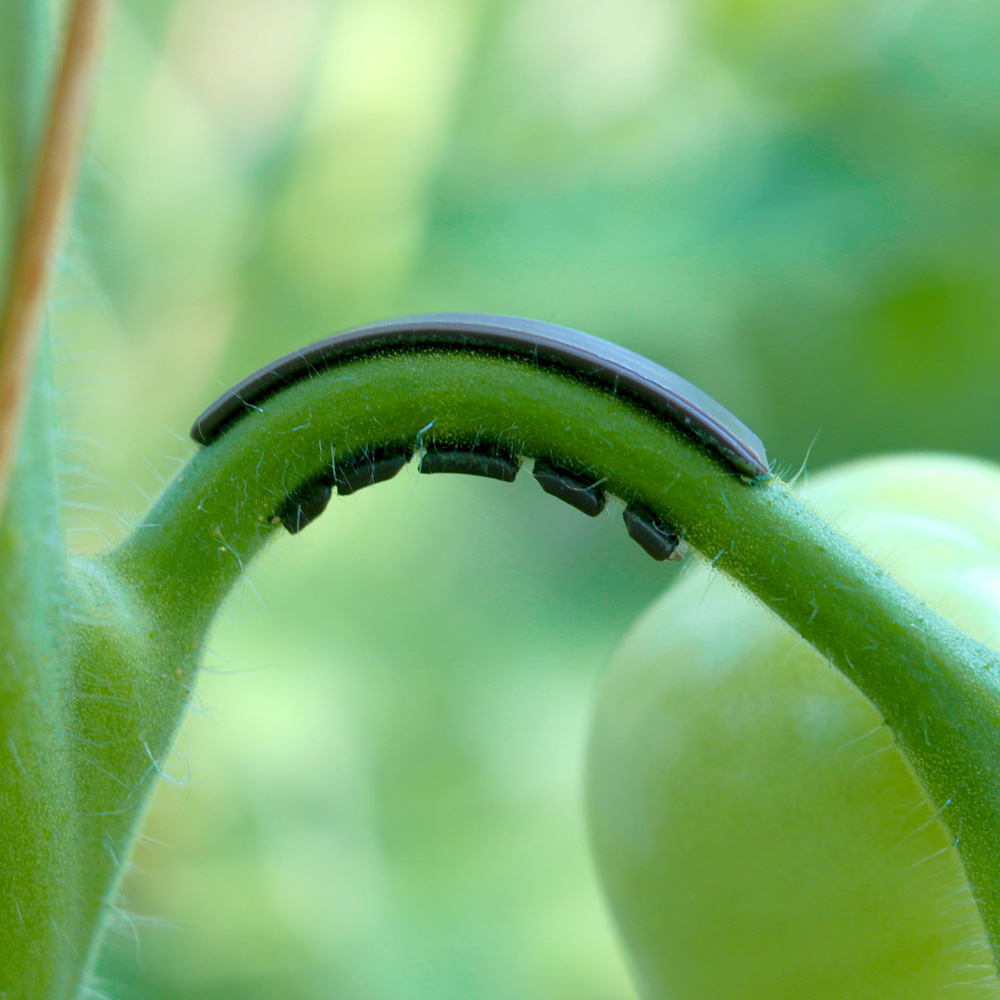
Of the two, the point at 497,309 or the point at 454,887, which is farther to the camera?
the point at 497,309

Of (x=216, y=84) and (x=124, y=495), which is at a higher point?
(x=216, y=84)

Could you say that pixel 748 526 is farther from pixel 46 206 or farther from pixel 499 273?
pixel 499 273

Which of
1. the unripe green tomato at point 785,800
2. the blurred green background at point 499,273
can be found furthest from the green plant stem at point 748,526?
the blurred green background at point 499,273

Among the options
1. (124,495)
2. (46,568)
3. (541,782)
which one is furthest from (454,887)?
(46,568)

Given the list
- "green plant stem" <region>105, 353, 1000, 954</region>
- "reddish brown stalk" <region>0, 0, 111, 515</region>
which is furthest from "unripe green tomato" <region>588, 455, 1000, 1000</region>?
"reddish brown stalk" <region>0, 0, 111, 515</region>

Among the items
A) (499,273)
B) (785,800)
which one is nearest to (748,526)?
(785,800)

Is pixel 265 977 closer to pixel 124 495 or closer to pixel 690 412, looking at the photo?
pixel 124 495
